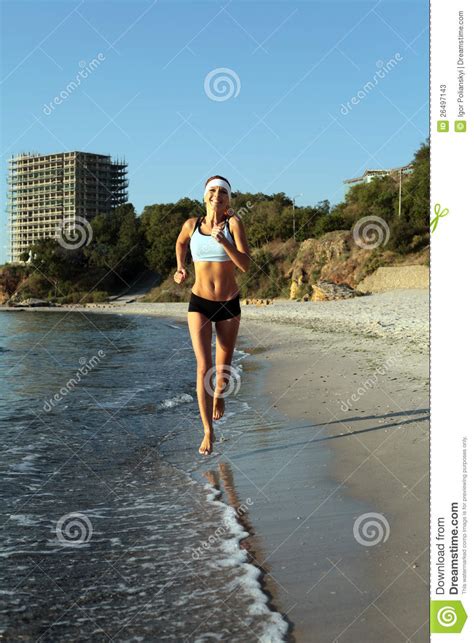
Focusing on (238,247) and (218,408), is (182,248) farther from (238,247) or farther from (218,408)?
(218,408)

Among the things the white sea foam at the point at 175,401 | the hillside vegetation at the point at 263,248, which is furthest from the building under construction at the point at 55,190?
the white sea foam at the point at 175,401

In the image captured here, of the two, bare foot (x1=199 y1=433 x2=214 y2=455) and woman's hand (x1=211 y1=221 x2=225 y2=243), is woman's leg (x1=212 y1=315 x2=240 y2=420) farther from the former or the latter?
woman's hand (x1=211 y1=221 x2=225 y2=243)

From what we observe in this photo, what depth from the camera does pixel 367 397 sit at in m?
7.91

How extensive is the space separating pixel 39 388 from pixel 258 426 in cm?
532

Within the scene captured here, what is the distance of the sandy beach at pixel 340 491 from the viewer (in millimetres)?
2861

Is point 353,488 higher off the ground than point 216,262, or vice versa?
point 216,262

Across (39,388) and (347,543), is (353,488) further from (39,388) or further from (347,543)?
(39,388)

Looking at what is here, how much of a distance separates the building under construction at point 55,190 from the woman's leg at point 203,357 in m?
113

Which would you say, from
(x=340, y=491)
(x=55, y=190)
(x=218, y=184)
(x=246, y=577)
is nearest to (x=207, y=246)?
(x=218, y=184)

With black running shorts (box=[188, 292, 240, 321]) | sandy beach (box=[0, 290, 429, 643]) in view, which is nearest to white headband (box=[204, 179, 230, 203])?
black running shorts (box=[188, 292, 240, 321])

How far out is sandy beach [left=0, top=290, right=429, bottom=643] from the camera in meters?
2.86
